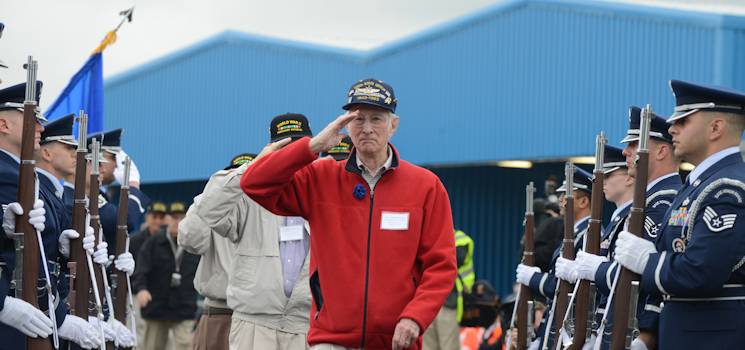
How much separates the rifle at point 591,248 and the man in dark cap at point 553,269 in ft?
2.28

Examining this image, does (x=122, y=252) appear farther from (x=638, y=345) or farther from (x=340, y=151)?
(x=638, y=345)

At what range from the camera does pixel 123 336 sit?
9500mm

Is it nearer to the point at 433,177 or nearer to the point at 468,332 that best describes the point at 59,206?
the point at 433,177

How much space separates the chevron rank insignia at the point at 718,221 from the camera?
611 cm

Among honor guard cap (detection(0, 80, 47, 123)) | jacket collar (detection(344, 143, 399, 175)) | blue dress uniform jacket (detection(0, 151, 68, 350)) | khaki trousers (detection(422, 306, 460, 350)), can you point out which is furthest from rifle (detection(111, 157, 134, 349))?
khaki trousers (detection(422, 306, 460, 350))

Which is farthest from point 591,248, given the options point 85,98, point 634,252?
point 85,98

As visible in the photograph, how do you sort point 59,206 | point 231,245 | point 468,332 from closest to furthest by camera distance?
point 59,206, point 231,245, point 468,332

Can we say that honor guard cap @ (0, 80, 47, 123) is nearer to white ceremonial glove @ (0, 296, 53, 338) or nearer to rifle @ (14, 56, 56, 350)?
rifle @ (14, 56, 56, 350)

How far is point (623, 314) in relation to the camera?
661 centimetres

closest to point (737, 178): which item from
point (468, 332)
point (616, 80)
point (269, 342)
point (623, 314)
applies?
point (623, 314)

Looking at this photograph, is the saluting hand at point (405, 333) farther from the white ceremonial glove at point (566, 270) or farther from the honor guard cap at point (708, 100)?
the white ceremonial glove at point (566, 270)

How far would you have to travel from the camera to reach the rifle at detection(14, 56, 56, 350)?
711 centimetres

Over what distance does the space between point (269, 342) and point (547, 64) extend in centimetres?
1254

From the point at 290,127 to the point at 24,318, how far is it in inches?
107
